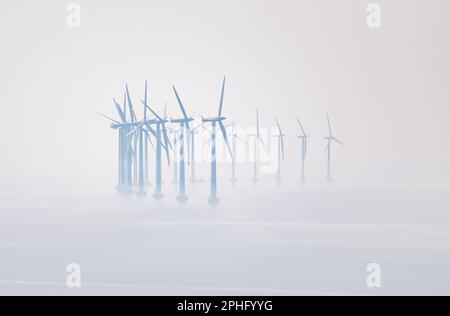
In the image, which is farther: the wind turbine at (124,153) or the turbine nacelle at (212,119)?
the wind turbine at (124,153)

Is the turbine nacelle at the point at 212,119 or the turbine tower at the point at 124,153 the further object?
the turbine tower at the point at 124,153

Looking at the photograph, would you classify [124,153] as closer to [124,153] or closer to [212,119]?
[124,153]

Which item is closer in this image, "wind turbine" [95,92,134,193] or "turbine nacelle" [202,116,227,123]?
"turbine nacelle" [202,116,227,123]

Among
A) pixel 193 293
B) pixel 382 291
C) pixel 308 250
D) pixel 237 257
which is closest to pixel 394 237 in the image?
pixel 308 250

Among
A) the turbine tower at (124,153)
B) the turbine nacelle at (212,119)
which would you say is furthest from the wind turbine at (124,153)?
the turbine nacelle at (212,119)

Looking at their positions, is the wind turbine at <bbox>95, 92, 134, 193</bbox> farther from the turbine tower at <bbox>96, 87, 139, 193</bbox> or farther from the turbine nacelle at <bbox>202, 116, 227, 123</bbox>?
the turbine nacelle at <bbox>202, 116, 227, 123</bbox>

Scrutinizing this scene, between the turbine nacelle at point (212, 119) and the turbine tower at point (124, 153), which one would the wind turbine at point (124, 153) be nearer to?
the turbine tower at point (124, 153)

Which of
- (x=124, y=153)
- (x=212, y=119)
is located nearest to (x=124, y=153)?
(x=124, y=153)

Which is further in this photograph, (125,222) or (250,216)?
(250,216)

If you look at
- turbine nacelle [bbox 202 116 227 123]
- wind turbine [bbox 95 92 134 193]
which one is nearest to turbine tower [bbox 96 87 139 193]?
wind turbine [bbox 95 92 134 193]
